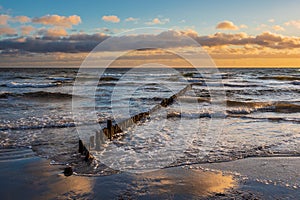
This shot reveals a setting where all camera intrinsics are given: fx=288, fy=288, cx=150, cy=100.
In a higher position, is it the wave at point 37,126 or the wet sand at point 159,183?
the wave at point 37,126

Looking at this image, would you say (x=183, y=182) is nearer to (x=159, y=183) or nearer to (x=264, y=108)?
(x=159, y=183)

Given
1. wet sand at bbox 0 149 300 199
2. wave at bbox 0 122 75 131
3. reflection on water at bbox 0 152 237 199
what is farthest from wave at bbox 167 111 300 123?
reflection on water at bbox 0 152 237 199

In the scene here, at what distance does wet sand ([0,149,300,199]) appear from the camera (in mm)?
5539

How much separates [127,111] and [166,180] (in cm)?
1138

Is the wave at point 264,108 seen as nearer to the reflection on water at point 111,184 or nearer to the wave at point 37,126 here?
the wave at point 37,126

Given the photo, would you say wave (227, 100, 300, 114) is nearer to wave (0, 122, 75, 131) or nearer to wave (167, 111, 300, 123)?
wave (167, 111, 300, 123)

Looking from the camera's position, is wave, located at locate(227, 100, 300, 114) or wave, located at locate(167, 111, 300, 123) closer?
wave, located at locate(167, 111, 300, 123)

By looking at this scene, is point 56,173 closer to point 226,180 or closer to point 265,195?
point 226,180

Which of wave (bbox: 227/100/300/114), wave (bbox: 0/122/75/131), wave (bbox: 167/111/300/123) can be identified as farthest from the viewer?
wave (bbox: 227/100/300/114)

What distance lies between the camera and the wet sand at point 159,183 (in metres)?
5.54

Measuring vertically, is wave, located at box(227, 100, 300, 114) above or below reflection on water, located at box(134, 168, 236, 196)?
below

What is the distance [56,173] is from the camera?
6762 millimetres

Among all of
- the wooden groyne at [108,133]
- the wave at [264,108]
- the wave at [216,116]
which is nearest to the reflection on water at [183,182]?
the wooden groyne at [108,133]

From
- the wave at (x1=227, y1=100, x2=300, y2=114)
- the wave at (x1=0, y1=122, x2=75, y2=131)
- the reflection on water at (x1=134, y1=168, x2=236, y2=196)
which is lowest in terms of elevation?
the wave at (x1=227, y1=100, x2=300, y2=114)
